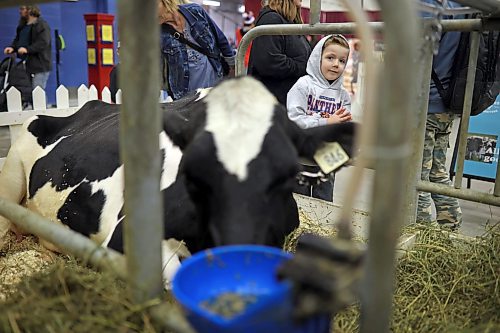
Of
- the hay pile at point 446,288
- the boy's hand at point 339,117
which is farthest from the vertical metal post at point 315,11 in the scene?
the hay pile at point 446,288

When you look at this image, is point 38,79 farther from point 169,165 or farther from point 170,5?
point 169,165

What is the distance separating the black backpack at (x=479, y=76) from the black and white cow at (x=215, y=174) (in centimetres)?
145

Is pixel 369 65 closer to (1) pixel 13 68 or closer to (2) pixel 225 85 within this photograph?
(2) pixel 225 85

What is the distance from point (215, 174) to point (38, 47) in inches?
299

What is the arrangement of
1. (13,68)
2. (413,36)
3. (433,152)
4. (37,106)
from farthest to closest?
(13,68) < (37,106) < (433,152) < (413,36)

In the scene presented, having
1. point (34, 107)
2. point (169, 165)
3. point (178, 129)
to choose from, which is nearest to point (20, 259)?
point (169, 165)

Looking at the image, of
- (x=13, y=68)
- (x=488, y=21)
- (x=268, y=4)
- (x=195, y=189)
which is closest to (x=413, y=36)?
(x=195, y=189)

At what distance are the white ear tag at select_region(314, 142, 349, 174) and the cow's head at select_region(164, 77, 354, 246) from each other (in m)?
0.03

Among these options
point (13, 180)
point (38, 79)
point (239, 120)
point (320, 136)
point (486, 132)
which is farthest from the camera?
point (38, 79)

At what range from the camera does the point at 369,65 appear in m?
0.99

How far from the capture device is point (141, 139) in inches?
44.1

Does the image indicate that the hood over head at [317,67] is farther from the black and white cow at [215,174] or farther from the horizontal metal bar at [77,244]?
the horizontal metal bar at [77,244]

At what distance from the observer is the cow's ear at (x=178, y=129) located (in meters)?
1.99

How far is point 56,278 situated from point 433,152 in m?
2.90
